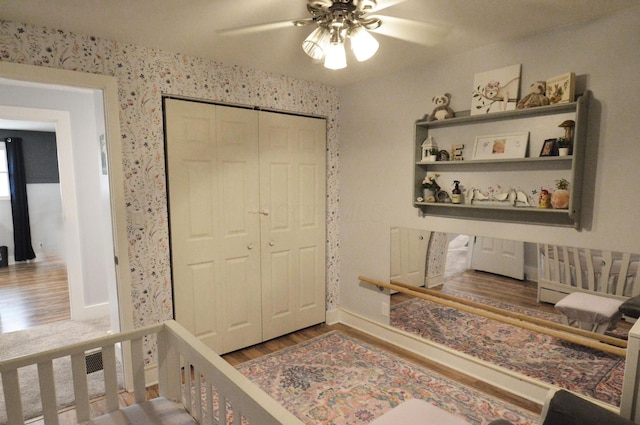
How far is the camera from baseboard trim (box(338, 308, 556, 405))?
2242 mm

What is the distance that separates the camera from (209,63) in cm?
258

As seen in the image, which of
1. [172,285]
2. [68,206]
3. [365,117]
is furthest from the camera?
[68,206]

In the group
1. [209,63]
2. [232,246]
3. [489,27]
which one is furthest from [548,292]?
[209,63]

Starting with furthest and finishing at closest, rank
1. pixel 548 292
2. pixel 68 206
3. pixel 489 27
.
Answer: pixel 68 206, pixel 548 292, pixel 489 27

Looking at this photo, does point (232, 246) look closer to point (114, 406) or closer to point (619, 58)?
point (114, 406)

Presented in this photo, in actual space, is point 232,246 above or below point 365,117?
below

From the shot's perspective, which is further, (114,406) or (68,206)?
(68,206)

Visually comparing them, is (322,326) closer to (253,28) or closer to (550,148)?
(550,148)

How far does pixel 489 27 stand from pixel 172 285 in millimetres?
2610

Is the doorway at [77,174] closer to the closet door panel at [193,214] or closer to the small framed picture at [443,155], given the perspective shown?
the closet door panel at [193,214]

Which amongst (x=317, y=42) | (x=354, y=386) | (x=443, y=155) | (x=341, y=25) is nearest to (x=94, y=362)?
(x=354, y=386)

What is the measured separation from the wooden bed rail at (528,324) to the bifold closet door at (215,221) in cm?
126

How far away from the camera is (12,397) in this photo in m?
1.34

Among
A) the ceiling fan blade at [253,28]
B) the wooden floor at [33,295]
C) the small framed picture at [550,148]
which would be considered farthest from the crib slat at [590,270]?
the wooden floor at [33,295]
